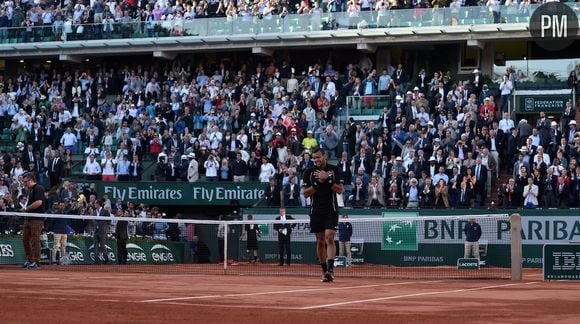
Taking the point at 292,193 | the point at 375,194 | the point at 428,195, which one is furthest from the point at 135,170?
the point at 428,195

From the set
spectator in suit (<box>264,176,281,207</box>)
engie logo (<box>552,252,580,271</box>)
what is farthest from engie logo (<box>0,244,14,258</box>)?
engie logo (<box>552,252,580,271</box>)

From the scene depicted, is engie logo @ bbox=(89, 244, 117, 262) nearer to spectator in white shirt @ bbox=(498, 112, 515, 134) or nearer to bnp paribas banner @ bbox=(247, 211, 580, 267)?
bnp paribas banner @ bbox=(247, 211, 580, 267)

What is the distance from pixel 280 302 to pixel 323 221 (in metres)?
5.13

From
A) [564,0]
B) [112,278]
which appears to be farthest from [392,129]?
[112,278]

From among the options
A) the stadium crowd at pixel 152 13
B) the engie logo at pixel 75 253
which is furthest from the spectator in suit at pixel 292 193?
the stadium crowd at pixel 152 13

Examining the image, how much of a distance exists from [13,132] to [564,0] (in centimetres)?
2040

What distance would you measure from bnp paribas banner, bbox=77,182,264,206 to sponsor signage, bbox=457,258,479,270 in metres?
10.7

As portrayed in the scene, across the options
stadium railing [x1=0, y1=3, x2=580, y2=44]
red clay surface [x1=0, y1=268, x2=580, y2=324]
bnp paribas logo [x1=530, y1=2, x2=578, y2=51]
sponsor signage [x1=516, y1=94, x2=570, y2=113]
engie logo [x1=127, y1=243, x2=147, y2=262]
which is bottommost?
engie logo [x1=127, y1=243, x2=147, y2=262]

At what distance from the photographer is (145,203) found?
124ft

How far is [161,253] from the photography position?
89.9ft

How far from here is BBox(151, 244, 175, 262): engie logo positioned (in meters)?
27.3

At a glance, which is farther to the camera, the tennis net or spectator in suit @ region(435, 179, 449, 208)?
spectator in suit @ region(435, 179, 449, 208)

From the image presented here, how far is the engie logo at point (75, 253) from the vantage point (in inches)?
1032

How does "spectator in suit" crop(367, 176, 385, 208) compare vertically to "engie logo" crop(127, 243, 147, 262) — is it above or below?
above
